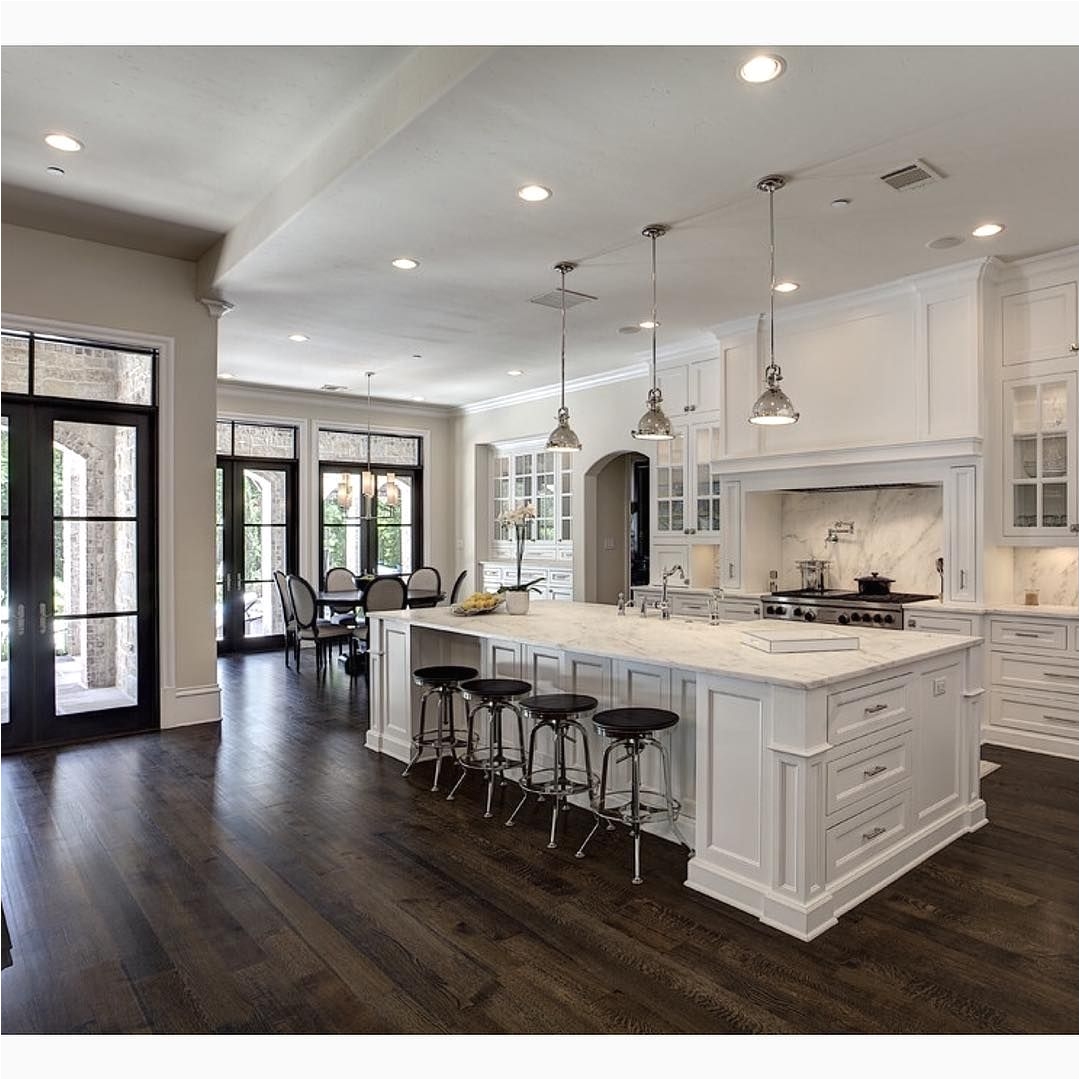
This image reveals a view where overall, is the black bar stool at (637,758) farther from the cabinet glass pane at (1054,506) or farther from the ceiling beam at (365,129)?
the cabinet glass pane at (1054,506)

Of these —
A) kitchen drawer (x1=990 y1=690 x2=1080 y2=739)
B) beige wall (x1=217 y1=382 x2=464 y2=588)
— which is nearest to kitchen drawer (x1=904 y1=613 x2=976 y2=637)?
kitchen drawer (x1=990 y1=690 x2=1080 y2=739)

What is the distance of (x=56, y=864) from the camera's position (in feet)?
10.6

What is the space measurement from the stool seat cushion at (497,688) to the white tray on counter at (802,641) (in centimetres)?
113

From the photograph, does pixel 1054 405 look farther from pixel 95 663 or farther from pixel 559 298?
pixel 95 663

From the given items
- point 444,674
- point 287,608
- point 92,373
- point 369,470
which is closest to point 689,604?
point 444,674

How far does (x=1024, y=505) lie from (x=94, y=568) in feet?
19.9

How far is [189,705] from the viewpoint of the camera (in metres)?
5.54

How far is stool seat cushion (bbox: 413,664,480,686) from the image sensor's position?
14.0 ft

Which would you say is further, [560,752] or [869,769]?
[560,752]

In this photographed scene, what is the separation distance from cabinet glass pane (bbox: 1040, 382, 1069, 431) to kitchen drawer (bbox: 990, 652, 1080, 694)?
144cm

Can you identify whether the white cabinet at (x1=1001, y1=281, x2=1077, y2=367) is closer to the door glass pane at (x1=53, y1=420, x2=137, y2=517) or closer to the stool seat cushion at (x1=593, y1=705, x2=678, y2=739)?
the stool seat cushion at (x1=593, y1=705, x2=678, y2=739)

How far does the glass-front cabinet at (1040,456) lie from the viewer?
4.78 m

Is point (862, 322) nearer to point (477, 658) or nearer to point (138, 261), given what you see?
point (477, 658)

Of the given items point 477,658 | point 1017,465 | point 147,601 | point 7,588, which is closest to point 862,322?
point 1017,465
